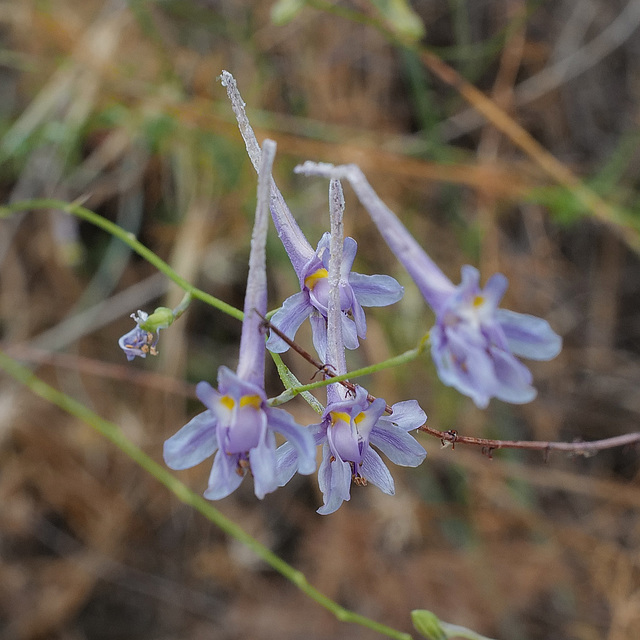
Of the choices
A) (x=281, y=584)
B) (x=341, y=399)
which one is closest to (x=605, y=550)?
(x=281, y=584)

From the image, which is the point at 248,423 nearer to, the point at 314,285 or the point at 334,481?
the point at 334,481

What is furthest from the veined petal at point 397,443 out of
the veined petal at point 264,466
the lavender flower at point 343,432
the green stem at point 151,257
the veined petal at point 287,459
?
the green stem at point 151,257

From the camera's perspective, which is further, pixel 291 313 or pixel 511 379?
pixel 291 313

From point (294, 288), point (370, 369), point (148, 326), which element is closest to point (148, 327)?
point (148, 326)

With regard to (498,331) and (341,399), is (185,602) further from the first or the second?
(498,331)

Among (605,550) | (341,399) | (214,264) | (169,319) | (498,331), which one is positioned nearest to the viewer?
(498,331)

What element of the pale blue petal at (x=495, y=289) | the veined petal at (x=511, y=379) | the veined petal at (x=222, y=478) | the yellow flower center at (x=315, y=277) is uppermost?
the pale blue petal at (x=495, y=289)

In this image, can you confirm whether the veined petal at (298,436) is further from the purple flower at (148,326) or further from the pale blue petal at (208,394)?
the purple flower at (148,326)
